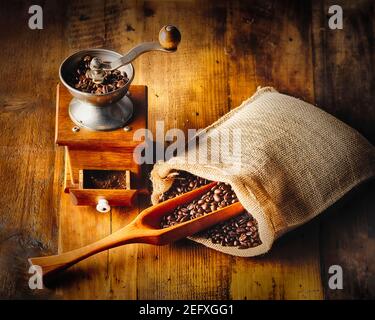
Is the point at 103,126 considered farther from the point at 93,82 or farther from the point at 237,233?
the point at 237,233

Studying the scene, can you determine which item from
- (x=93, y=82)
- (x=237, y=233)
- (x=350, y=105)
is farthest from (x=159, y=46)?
(x=350, y=105)

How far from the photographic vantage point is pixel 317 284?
196 cm

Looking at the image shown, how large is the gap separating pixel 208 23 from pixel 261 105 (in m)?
0.50

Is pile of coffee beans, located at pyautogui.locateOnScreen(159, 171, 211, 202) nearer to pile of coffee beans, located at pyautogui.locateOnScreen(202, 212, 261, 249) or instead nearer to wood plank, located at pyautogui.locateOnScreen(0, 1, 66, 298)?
pile of coffee beans, located at pyautogui.locateOnScreen(202, 212, 261, 249)

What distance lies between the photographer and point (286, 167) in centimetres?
193

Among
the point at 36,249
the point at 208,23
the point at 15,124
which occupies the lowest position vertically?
the point at 36,249

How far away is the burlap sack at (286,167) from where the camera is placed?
188 cm

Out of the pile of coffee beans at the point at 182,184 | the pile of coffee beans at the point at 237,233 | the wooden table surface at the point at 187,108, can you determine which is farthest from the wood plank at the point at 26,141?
the pile of coffee beans at the point at 237,233

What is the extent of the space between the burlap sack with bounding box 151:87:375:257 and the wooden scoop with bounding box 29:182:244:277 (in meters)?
0.06

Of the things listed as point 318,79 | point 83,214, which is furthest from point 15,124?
point 318,79

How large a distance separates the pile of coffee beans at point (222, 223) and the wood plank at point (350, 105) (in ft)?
0.83

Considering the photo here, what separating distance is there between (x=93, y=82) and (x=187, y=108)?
20.1 inches

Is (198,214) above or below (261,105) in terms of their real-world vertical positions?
below

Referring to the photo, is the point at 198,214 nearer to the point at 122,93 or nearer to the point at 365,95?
the point at 122,93
